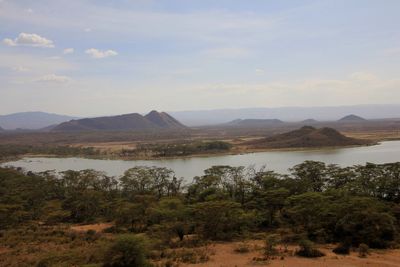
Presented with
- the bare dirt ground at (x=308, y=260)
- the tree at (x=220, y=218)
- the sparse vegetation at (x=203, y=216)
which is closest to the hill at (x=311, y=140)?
the sparse vegetation at (x=203, y=216)

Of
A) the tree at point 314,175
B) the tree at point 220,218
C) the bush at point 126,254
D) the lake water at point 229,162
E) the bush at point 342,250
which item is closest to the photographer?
the bush at point 126,254

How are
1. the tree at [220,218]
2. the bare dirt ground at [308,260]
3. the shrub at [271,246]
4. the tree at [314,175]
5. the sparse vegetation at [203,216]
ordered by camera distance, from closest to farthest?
the bare dirt ground at [308,260], the shrub at [271,246], the sparse vegetation at [203,216], the tree at [220,218], the tree at [314,175]

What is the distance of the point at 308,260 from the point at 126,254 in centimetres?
913

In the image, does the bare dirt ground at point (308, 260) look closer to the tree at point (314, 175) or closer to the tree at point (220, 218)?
the tree at point (220, 218)

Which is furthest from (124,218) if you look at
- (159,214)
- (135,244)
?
(135,244)

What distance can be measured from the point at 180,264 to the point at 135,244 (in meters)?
2.47

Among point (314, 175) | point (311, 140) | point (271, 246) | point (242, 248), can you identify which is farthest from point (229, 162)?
point (271, 246)

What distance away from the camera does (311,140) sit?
9825 cm

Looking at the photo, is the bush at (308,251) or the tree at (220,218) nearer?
the bush at (308,251)

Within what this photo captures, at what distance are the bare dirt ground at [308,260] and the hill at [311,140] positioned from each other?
76.3m

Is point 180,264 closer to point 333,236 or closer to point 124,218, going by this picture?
point 333,236

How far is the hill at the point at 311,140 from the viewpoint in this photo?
315ft

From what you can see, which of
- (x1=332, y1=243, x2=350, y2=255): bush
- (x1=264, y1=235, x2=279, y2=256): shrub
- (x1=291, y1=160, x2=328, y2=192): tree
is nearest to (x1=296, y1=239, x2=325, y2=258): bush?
(x1=332, y1=243, x2=350, y2=255): bush

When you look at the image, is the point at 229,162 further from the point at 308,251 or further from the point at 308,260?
the point at 308,260
